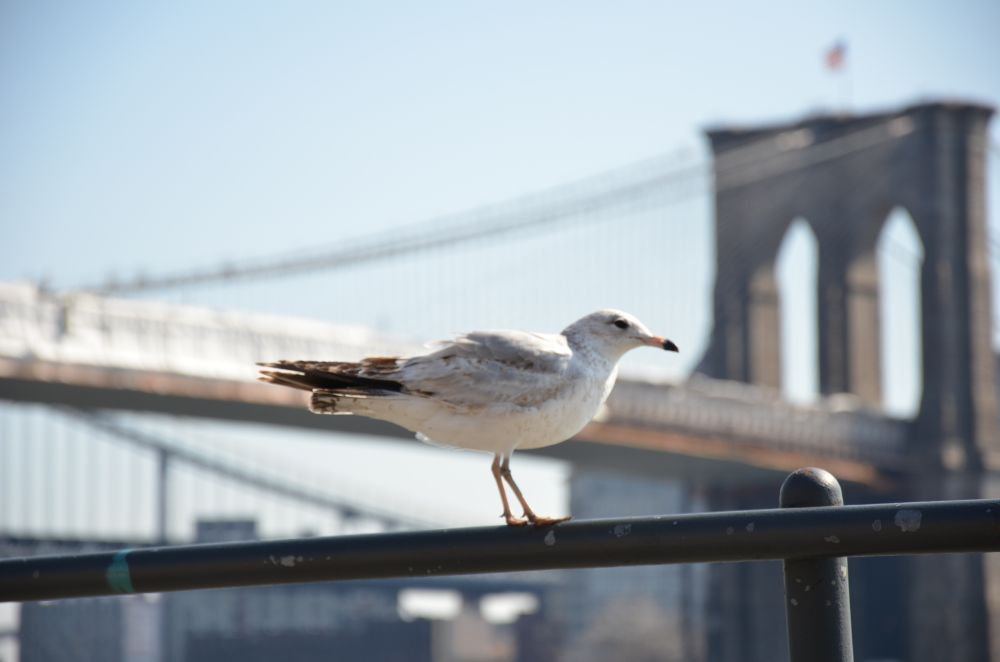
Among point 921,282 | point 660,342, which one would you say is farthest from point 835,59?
A: point 660,342

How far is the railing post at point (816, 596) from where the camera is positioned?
1.99 meters

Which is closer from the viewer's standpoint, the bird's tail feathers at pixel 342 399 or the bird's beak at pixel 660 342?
the bird's tail feathers at pixel 342 399

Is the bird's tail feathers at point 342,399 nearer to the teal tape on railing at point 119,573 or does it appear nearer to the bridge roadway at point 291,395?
the teal tape on railing at point 119,573

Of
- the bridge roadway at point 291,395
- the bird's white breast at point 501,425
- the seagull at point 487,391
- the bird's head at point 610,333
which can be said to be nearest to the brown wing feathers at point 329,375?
the seagull at point 487,391

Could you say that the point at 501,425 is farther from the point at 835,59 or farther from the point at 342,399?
the point at 835,59

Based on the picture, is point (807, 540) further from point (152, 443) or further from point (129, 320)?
point (152, 443)

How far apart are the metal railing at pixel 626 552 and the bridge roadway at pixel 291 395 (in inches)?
853

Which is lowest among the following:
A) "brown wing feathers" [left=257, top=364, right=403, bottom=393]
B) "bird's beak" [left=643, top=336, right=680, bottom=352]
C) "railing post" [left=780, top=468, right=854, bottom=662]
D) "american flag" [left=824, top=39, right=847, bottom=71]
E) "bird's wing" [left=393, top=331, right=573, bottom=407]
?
"railing post" [left=780, top=468, right=854, bottom=662]

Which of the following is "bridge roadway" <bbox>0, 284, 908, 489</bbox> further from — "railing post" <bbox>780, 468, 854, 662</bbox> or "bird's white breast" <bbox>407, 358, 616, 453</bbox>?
"railing post" <bbox>780, 468, 854, 662</bbox>

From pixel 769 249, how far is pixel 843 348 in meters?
2.59

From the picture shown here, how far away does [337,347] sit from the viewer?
1054 inches

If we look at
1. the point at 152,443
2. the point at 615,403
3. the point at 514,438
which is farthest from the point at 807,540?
the point at 152,443

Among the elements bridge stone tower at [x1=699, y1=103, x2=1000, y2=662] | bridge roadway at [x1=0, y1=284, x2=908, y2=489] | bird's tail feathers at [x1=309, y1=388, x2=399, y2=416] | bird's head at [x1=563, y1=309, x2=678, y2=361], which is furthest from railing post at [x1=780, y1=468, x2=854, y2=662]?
bridge stone tower at [x1=699, y1=103, x2=1000, y2=662]

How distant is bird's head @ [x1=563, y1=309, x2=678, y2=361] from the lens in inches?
126
